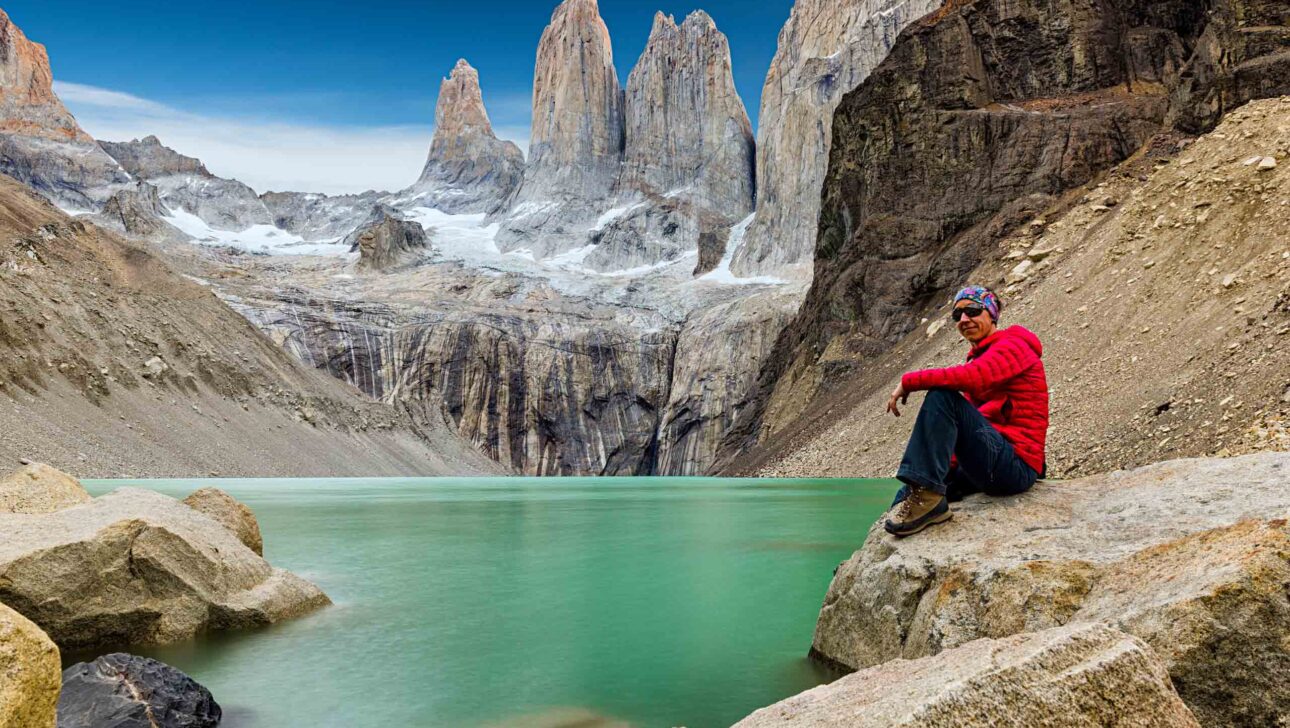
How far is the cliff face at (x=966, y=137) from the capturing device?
45688mm

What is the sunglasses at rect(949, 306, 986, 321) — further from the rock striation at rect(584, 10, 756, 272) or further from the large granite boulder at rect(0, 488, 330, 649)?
the rock striation at rect(584, 10, 756, 272)

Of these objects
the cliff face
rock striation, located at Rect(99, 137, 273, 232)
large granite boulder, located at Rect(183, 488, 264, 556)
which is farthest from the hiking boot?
rock striation, located at Rect(99, 137, 273, 232)

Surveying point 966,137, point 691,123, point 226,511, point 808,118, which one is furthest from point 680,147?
point 226,511

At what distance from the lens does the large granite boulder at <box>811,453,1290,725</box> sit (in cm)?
330

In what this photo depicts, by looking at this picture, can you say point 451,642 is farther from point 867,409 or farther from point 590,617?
point 867,409

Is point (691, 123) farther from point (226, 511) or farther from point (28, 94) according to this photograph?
point (226, 511)

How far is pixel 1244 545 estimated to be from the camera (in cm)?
352

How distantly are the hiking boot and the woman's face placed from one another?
1108 millimetres

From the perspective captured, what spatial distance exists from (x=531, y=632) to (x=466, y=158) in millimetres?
165024

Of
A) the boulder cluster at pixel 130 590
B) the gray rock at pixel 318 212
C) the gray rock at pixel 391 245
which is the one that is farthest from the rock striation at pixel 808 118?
the boulder cluster at pixel 130 590

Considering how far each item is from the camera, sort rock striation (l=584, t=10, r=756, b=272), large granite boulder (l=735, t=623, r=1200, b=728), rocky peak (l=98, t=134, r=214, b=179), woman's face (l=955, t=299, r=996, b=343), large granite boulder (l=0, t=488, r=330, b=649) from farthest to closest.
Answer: rocky peak (l=98, t=134, r=214, b=179) → rock striation (l=584, t=10, r=756, b=272) → large granite boulder (l=0, t=488, r=330, b=649) → woman's face (l=955, t=299, r=996, b=343) → large granite boulder (l=735, t=623, r=1200, b=728)

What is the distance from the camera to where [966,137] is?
50219 millimetres

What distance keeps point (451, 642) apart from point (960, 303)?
15.4 ft

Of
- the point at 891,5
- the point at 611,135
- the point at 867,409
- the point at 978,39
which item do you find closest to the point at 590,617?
the point at 867,409
